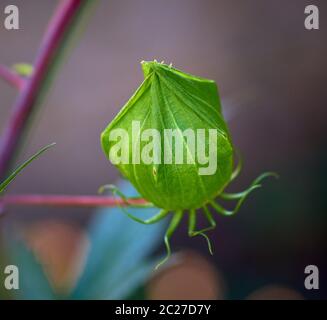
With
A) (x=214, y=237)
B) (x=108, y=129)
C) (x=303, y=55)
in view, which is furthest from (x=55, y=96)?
(x=108, y=129)

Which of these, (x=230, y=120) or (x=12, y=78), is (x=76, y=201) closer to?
(x=12, y=78)

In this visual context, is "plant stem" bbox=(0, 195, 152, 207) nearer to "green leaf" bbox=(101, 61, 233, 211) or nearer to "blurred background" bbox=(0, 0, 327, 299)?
"green leaf" bbox=(101, 61, 233, 211)

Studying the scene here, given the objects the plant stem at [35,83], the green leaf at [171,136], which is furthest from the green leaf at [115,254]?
the green leaf at [171,136]

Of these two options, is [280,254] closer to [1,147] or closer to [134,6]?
[134,6]

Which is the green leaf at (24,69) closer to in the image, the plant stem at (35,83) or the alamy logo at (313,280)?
the plant stem at (35,83)

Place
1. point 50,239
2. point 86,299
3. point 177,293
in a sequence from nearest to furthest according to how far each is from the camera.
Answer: point 86,299, point 177,293, point 50,239
